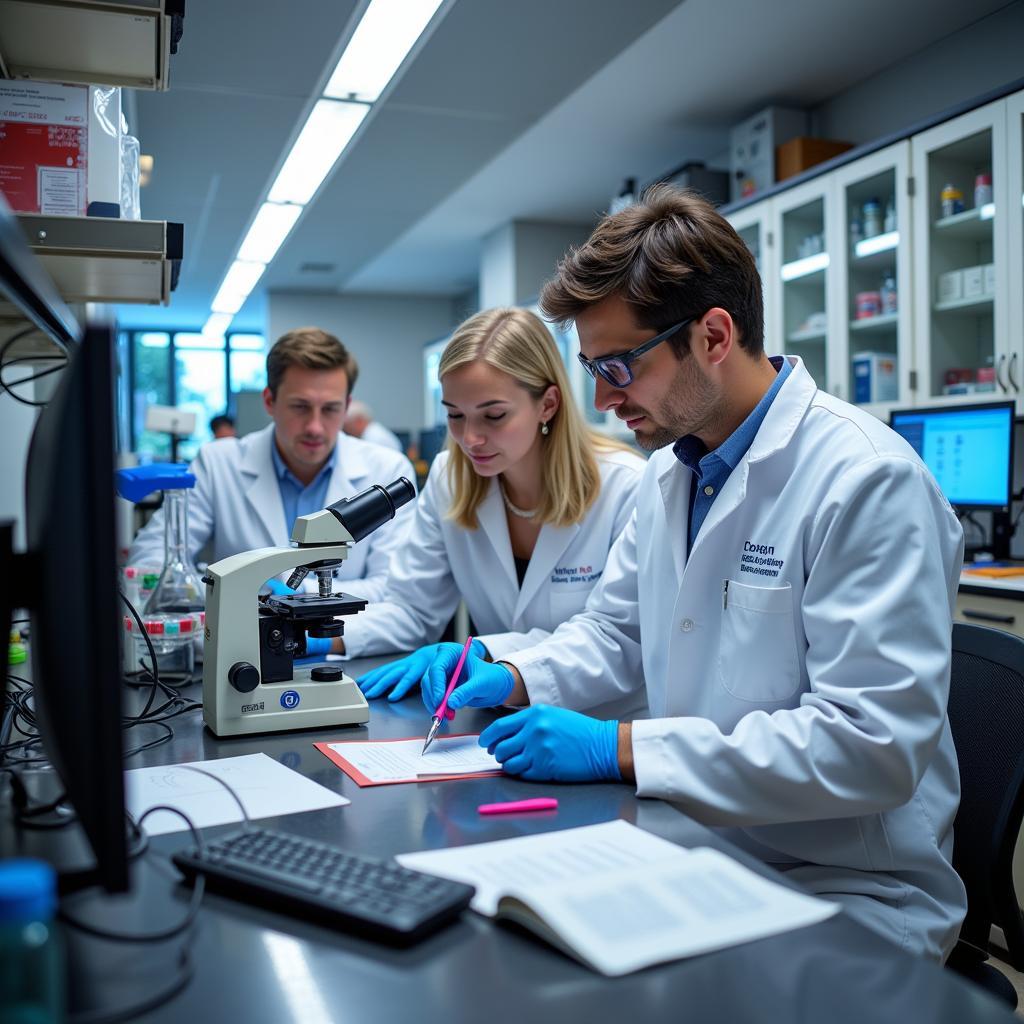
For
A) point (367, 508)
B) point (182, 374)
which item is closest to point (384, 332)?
point (182, 374)

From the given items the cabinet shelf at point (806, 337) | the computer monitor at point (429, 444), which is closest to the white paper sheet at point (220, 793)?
the cabinet shelf at point (806, 337)

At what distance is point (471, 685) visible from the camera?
4.58 feet

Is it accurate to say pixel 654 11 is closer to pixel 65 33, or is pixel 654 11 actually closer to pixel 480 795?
pixel 65 33

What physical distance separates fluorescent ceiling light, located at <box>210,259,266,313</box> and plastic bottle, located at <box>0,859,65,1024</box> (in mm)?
6653

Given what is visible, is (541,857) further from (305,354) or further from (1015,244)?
(1015,244)

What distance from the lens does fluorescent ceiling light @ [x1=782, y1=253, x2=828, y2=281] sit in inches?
149

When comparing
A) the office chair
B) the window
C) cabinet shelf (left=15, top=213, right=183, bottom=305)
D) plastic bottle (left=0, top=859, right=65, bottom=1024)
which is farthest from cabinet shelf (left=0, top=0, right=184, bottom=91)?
the window

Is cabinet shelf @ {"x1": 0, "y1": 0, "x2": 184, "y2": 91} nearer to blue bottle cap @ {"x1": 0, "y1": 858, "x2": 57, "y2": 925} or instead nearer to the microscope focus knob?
the microscope focus knob

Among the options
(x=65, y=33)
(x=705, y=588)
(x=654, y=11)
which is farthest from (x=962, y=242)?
(x=65, y=33)

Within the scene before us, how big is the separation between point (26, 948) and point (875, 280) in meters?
3.72

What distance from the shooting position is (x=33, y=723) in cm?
131

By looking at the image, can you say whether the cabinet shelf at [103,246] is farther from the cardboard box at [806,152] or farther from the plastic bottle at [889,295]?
the cardboard box at [806,152]

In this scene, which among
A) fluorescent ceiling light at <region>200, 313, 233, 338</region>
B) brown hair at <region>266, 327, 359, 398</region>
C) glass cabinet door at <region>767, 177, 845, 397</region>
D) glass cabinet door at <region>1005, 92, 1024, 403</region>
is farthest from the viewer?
fluorescent ceiling light at <region>200, 313, 233, 338</region>

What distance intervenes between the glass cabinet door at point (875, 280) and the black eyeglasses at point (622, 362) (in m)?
2.38
